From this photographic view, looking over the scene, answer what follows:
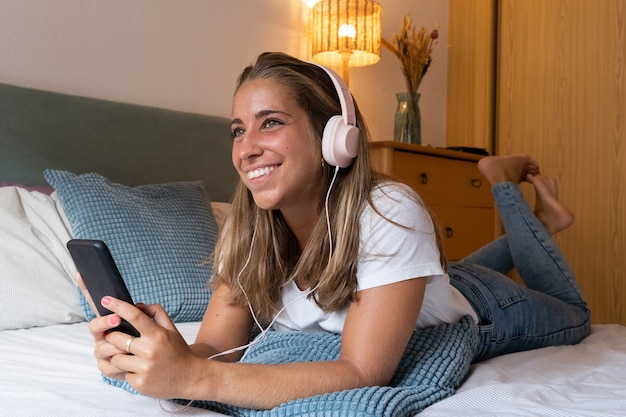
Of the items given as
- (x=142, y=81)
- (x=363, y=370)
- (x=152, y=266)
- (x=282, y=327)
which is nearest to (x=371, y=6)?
(x=142, y=81)

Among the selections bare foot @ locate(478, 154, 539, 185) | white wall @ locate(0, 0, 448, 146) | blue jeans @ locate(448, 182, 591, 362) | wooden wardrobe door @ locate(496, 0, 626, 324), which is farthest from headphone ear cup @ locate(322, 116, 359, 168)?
wooden wardrobe door @ locate(496, 0, 626, 324)

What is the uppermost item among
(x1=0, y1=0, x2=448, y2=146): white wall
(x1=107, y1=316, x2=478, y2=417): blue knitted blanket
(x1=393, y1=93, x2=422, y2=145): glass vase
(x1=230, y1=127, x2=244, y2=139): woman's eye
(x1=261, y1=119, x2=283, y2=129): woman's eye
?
(x1=0, y1=0, x2=448, y2=146): white wall

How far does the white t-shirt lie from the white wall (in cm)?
122

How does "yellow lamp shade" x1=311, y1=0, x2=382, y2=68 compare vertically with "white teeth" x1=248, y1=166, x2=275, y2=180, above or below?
above

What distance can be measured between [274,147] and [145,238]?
2.05ft

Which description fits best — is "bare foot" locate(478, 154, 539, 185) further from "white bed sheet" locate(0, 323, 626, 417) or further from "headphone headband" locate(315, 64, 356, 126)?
"headphone headband" locate(315, 64, 356, 126)

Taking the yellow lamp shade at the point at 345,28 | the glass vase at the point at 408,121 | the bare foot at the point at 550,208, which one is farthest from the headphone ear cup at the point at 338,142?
the glass vase at the point at 408,121

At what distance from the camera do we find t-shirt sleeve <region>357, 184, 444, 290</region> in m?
0.99

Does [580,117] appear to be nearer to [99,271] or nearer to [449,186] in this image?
[449,186]

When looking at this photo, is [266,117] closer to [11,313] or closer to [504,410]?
[504,410]

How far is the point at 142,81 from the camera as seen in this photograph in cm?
221

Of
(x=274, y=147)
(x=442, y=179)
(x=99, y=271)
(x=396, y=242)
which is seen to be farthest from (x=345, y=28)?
(x=99, y=271)

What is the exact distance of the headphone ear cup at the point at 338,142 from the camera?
1062 millimetres

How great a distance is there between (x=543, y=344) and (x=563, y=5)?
2141 mm
